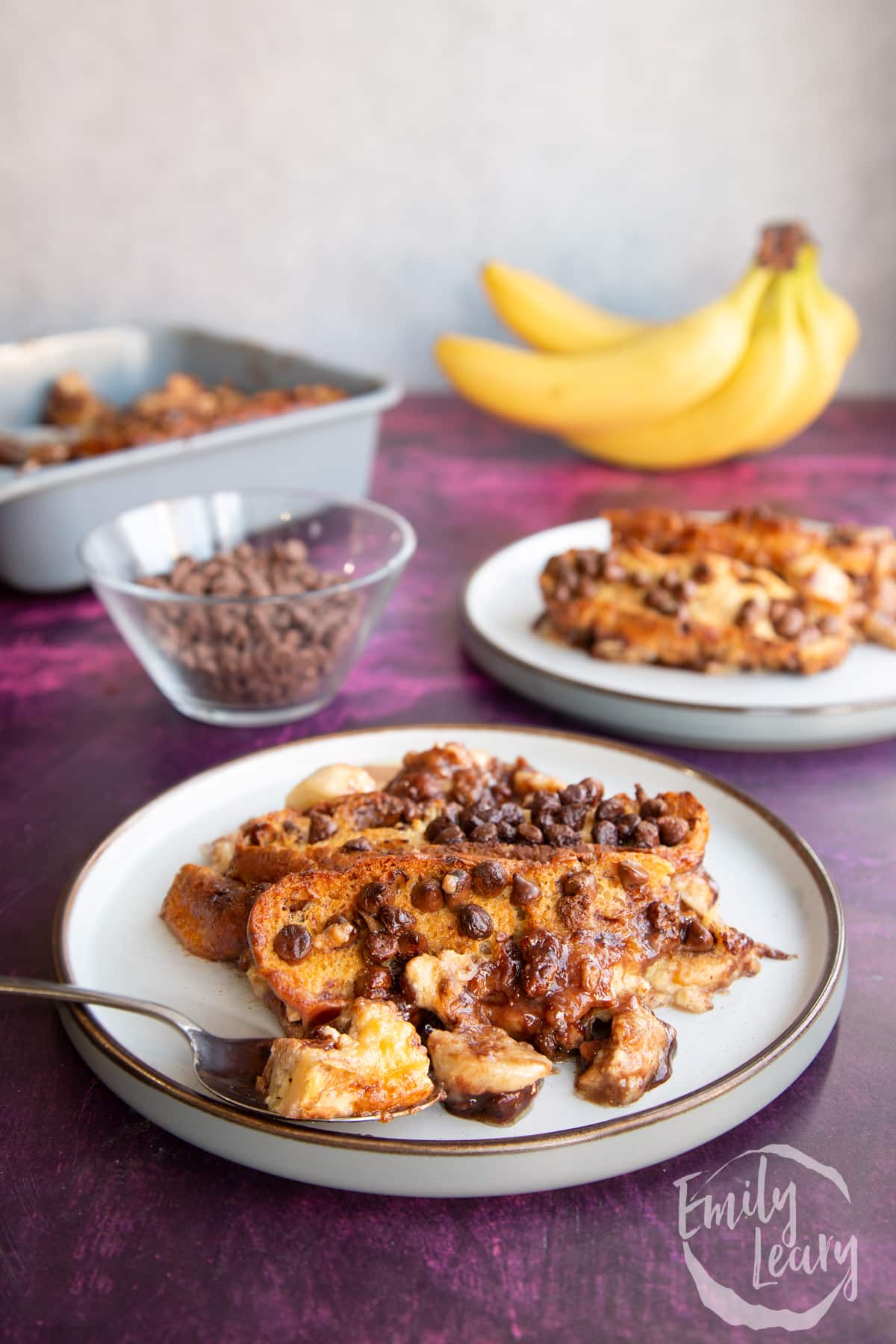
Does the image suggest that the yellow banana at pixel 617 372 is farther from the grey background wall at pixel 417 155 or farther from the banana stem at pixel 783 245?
the grey background wall at pixel 417 155

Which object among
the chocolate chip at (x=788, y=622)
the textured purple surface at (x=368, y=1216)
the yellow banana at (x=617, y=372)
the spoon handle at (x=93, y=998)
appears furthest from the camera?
the yellow banana at (x=617, y=372)

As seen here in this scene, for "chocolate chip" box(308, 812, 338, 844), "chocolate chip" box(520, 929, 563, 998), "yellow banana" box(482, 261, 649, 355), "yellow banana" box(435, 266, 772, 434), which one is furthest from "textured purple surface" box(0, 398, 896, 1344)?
"yellow banana" box(482, 261, 649, 355)

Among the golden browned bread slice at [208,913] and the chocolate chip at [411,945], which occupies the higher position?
the chocolate chip at [411,945]

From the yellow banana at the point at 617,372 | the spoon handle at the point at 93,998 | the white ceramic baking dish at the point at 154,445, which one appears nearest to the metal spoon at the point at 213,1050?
the spoon handle at the point at 93,998

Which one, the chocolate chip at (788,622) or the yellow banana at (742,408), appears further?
the yellow banana at (742,408)

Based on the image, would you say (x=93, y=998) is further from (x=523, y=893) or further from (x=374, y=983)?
(x=523, y=893)

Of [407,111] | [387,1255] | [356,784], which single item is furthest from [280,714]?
[407,111]

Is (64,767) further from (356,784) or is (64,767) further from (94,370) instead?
(94,370)

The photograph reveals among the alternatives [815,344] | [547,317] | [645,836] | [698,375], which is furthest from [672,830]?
[547,317]
